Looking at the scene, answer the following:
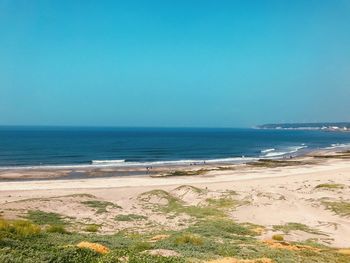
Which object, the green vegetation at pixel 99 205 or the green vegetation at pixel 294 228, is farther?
the green vegetation at pixel 99 205

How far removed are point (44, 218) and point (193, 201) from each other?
14.8 m

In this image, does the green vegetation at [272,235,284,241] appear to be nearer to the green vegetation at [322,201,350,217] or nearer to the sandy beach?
the sandy beach

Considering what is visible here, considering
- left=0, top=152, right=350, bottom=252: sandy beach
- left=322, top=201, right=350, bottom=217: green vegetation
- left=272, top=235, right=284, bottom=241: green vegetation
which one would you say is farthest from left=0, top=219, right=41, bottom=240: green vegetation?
left=322, top=201, right=350, bottom=217: green vegetation

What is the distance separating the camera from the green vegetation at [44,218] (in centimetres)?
2595

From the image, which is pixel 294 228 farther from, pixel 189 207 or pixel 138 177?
pixel 138 177

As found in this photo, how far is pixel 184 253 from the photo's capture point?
16.2 metres

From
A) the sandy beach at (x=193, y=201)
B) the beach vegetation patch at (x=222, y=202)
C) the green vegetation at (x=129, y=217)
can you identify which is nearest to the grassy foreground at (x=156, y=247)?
the sandy beach at (x=193, y=201)

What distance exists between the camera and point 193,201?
122 ft

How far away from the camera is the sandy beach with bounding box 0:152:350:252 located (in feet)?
88.6

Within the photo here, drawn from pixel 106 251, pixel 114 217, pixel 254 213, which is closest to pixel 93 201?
pixel 114 217

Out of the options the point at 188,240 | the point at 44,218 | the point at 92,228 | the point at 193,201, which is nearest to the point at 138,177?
the point at 193,201

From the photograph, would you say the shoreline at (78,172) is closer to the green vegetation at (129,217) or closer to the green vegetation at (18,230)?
the green vegetation at (129,217)

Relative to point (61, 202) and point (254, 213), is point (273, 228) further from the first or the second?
point (61, 202)

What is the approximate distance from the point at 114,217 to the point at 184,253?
1418cm
